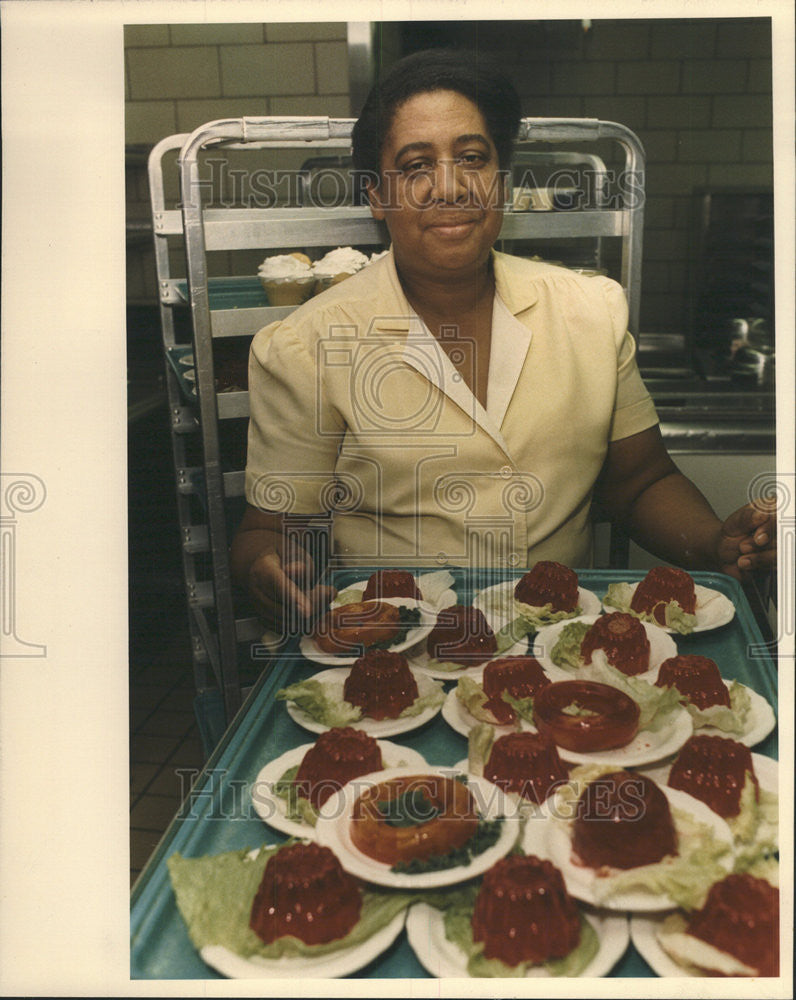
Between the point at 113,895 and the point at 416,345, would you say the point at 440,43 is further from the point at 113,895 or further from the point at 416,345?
the point at 113,895

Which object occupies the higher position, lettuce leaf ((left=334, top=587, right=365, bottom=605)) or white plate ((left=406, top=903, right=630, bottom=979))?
lettuce leaf ((left=334, top=587, right=365, bottom=605))

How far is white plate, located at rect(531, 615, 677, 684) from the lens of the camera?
132 centimetres

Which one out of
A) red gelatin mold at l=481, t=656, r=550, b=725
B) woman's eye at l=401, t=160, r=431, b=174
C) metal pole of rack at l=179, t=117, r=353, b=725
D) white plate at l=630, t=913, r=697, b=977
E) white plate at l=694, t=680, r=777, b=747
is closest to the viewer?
white plate at l=630, t=913, r=697, b=977

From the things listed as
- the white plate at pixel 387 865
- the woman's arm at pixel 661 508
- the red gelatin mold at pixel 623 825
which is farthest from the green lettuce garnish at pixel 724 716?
the woman's arm at pixel 661 508

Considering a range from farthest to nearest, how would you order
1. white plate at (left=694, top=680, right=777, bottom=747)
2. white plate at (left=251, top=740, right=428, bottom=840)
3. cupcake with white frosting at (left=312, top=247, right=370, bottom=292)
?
cupcake with white frosting at (left=312, top=247, right=370, bottom=292), white plate at (left=694, top=680, right=777, bottom=747), white plate at (left=251, top=740, right=428, bottom=840)

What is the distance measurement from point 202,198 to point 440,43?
1.87 feet

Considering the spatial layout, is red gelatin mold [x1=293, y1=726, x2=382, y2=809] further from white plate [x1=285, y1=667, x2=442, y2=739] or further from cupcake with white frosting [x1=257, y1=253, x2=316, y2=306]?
cupcake with white frosting [x1=257, y1=253, x2=316, y2=306]

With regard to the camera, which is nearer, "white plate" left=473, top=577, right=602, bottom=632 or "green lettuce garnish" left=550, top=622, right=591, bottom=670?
"green lettuce garnish" left=550, top=622, right=591, bottom=670

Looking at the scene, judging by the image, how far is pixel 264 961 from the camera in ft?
2.92

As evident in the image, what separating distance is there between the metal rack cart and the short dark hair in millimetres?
65

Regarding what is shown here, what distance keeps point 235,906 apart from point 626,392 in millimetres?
1180

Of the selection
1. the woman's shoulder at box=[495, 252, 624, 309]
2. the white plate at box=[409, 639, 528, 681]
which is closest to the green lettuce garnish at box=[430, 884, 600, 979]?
the white plate at box=[409, 639, 528, 681]

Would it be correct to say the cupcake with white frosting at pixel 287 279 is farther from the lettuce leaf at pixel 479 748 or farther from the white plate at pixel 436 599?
the lettuce leaf at pixel 479 748

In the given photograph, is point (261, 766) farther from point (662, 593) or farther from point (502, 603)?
point (662, 593)
